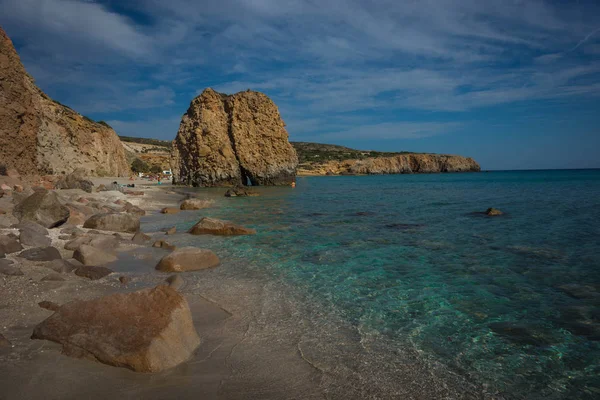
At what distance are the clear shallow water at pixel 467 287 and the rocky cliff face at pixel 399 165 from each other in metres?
90.6

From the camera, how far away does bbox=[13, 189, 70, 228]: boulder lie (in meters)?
10.1

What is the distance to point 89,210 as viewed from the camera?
45.9 ft

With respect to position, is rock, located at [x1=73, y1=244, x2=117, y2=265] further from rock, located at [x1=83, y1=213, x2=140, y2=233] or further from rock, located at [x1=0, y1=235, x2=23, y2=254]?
rock, located at [x1=83, y1=213, x2=140, y2=233]

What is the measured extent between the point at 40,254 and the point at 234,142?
135ft

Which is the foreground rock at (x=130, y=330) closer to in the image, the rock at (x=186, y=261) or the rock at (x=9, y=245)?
the rock at (x=186, y=261)

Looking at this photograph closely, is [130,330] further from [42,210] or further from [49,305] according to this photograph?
[42,210]

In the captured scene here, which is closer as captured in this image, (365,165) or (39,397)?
(39,397)

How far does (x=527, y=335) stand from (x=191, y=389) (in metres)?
4.25

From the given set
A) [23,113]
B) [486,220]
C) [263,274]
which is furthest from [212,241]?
Answer: [23,113]

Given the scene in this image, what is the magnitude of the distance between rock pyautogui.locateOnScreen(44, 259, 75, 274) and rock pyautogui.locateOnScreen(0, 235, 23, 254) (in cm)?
128

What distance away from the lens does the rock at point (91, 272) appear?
6531 mm

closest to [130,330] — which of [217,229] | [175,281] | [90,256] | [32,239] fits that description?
[175,281]

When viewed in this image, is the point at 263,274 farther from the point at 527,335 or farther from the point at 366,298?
the point at 527,335

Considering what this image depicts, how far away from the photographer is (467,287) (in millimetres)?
6363
